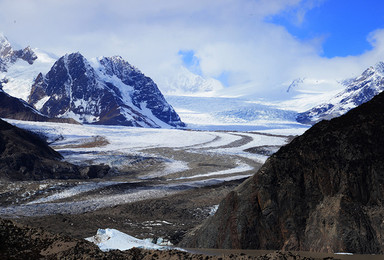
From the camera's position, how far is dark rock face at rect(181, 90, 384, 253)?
46.7ft

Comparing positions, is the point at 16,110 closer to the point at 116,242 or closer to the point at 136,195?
the point at 136,195

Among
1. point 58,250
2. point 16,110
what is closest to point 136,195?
point 58,250

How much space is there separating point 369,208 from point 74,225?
53.6ft

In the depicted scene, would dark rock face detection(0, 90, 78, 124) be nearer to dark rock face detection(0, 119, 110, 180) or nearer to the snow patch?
dark rock face detection(0, 119, 110, 180)

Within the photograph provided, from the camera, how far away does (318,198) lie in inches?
615

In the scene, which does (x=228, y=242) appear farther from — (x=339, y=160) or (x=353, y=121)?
(x=353, y=121)

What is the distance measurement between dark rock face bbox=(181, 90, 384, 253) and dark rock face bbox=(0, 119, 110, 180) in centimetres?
3853

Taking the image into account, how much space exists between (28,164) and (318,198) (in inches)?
1745

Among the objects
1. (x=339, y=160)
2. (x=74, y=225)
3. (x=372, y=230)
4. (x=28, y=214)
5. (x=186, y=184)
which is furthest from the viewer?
(x=186, y=184)

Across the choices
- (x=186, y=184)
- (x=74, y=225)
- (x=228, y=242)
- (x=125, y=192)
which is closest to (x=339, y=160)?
(x=228, y=242)

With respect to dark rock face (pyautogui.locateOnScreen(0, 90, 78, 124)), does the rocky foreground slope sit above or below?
below

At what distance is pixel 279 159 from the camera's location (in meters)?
17.0

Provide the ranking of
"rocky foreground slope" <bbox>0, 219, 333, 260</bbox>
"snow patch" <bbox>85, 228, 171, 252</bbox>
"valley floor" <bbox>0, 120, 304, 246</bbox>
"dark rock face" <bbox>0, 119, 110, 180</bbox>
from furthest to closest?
"dark rock face" <bbox>0, 119, 110, 180</bbox> → "valley floor" <bbox>0, 120, 304, 246</bbox> → "snow patch" <bbox>85, 228, 171, 252</bbox> → "rocky foreground slope" <bbox>0, 219, 333, 260</bbox>

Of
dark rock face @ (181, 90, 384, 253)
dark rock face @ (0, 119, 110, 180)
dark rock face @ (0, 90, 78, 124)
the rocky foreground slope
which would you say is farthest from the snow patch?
dark rock face @ (0, 90, 78, 124)
